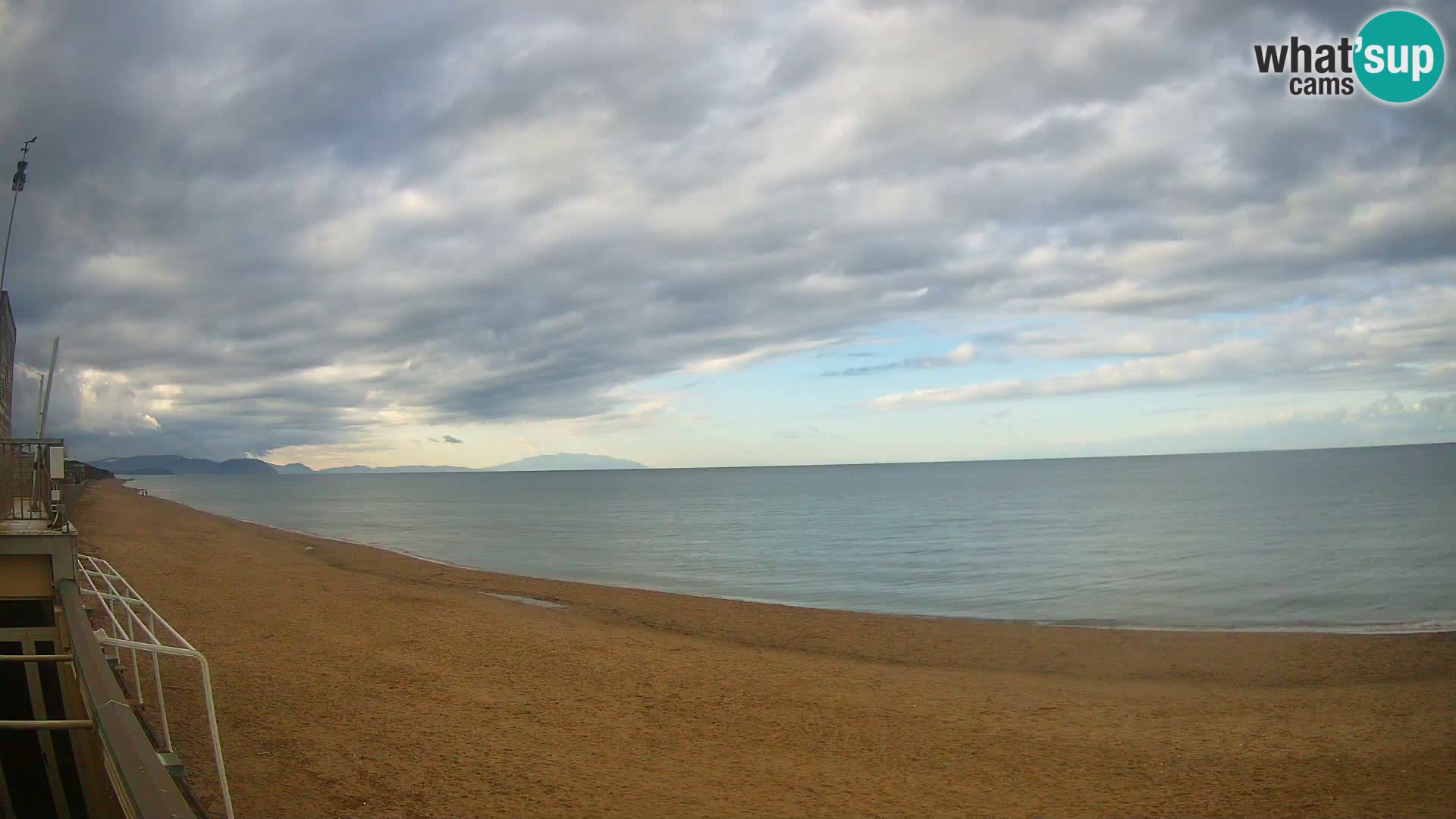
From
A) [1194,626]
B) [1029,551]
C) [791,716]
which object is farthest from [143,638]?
[1029,551]

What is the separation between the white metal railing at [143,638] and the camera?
557 cm

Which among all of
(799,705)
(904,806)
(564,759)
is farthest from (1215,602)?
(564,759)

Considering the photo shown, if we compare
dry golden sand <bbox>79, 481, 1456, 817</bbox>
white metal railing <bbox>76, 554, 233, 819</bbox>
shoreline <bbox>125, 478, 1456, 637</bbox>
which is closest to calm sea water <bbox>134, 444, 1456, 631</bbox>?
shoreline <bbox>125, 478, 1456, 637</bbox>

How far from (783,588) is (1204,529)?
2853cm

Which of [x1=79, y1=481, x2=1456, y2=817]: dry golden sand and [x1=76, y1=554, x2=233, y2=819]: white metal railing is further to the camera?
[x1=79, y1=481, x2=1456, y2=817]: dry golden sand

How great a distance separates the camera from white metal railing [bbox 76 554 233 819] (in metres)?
5.57

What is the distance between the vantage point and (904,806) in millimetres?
8195

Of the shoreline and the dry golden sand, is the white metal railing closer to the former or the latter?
the dry golden sand

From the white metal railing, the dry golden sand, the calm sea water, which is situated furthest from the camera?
the calm sea water

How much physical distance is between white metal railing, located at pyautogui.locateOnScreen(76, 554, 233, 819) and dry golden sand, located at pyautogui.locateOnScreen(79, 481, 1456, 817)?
52 cm

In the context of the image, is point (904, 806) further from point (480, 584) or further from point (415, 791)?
point (480, 584)

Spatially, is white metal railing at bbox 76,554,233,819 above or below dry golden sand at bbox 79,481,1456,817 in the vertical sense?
above

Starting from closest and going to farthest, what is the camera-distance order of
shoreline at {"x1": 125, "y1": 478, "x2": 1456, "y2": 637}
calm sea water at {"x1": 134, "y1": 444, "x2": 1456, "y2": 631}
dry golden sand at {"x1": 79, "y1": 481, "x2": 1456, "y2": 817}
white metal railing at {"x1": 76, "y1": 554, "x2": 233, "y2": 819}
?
white metal railing at {"x1": 76, "y1": 554, "x2": 233, "y2": 819} < dry golden sand at {"x1": 79, "y1": 481, "x2": 1456, "y2": 817} < shoreline at {"x1": 125, "y1": 478, "x2": 1456, "y2": 637} < calm sea water at {"x1": 134, "y1": 444, "x2": 1456, "y2": 631}

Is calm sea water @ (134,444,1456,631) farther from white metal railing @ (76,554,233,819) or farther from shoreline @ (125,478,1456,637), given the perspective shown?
white metal railing @ (76,554,233,819)
